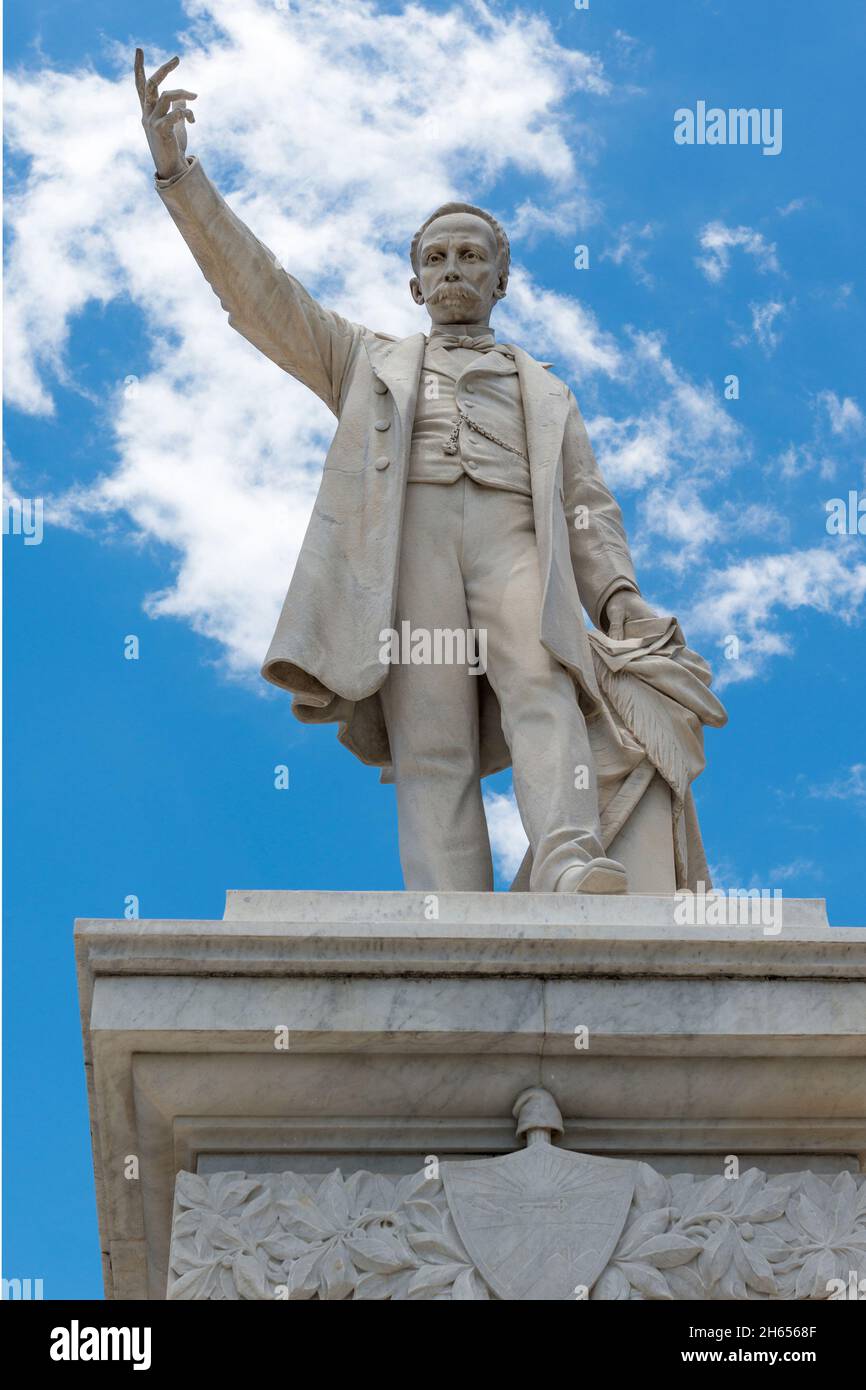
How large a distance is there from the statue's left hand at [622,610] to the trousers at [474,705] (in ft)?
1.57

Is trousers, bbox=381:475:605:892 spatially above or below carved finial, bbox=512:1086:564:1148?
above

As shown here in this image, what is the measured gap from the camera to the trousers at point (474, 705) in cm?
796

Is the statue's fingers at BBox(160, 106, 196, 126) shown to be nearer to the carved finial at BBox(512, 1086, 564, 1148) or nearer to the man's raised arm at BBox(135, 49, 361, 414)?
the man's raised arm at BBox(135, 49, 361, 414)

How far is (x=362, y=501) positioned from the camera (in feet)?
28.7

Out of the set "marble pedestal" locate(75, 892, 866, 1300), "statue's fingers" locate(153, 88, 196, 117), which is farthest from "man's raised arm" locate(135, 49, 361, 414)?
"marble pedestal" locate(75, 892, 866, 1300)

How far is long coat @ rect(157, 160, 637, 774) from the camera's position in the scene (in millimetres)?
8359

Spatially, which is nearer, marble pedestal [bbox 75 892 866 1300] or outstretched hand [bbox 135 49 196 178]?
marble pedestal [bbox 75 892 866 1300]

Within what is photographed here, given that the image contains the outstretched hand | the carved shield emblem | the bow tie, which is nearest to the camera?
the carved shield emblem

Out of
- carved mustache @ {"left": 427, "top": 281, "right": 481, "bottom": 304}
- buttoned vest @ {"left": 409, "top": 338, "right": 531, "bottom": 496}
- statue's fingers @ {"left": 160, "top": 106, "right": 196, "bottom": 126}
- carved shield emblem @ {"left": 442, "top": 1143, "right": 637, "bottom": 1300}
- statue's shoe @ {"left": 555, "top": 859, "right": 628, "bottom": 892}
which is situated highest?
statue's fingers @ {"left": 160, "top": 106, "right": 196, "bottom": 126}

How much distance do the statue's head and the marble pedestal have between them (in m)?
3.56

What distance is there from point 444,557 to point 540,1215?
2.97m

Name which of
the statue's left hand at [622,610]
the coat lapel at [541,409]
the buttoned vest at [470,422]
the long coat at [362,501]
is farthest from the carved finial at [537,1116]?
the coat lapel at [541,409]
